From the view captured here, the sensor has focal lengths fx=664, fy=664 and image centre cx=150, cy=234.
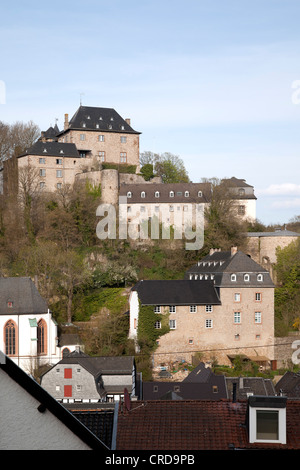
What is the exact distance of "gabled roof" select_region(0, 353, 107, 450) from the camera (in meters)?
5.98

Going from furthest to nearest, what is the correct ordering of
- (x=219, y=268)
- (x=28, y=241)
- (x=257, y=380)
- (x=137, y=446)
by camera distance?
(x=28, y=241), (x=219, y=268), (x=257, y=380), (x=137, y=446)

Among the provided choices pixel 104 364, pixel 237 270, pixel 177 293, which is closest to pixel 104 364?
pixel 104 364

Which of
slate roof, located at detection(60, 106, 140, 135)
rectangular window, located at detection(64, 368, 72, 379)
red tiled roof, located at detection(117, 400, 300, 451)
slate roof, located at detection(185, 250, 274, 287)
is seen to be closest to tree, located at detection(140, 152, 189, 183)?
slate roof, located at detection(60, 106, 140, 135)

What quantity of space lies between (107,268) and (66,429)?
45.0 metres

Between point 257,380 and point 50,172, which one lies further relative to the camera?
point 50,172

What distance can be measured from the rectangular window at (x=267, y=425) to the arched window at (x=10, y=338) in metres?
35.0

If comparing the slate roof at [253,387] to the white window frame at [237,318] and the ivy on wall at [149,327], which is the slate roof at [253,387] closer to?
the ivy on wall at [149,327]

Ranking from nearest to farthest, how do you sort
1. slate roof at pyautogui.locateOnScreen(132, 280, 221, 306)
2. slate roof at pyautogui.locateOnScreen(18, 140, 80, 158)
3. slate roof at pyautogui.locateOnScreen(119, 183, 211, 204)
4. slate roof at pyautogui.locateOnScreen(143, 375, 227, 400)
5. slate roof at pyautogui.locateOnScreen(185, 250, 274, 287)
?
slate roof at pyautogui.locateOnScreen(143, 375, 227, 400)
slate roof at pyautogui.locateOnScreen(132, 280, 221, 306)
slate roof at pyautogui.locateOnScreen(185, 250, 274, 287)
slate roof at pyautogui.locateOnScreen(119, 183, 211, 204)
slate roof at pyautogui.locateOnScreen(18, 140, 80, 158)

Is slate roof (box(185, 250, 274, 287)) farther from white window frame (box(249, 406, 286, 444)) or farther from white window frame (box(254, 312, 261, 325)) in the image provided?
white window frame (box(249, 406, 286, 444))

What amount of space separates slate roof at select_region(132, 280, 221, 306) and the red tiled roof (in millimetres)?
33162

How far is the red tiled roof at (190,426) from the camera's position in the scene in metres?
8.55

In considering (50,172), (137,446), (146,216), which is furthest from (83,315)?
(137,446)

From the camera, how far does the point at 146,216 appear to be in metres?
60.5

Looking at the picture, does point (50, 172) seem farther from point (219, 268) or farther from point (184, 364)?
point (184, 364)
